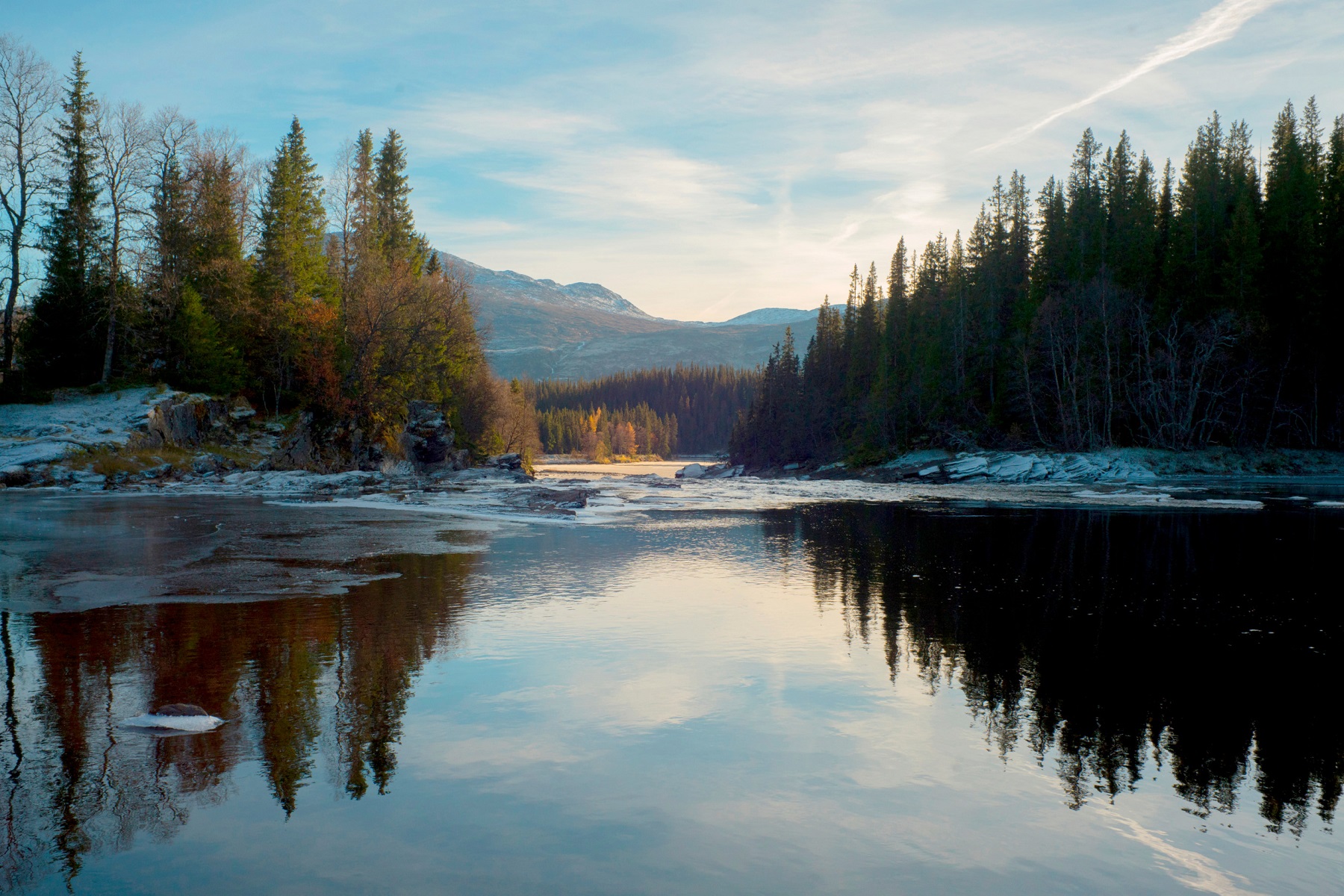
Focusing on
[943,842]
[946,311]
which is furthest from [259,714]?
[946,311]

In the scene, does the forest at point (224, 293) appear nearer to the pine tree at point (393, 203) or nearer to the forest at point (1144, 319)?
the pine tree at point (393, 203)

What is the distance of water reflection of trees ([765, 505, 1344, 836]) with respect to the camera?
7074 mm

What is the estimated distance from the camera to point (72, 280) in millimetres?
43531

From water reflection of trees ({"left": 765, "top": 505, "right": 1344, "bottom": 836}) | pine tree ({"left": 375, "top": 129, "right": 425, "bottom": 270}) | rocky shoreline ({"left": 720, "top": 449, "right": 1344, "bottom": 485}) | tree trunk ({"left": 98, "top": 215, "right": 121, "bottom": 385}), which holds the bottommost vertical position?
water reflection of trees ({"left": 765, "top": 505, "right": 1344, "bottom": 836})

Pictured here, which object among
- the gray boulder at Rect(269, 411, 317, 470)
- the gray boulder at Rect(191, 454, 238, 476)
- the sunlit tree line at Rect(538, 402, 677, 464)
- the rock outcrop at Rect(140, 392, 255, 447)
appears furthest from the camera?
the sunlit tree line at Rect(538, 402, 677, 464)

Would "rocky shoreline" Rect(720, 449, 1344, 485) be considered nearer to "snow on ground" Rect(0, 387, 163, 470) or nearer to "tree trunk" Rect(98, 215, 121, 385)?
"snow on ground" Rect(0, 387, 163, 470)

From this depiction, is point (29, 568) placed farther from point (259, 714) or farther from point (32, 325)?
point (32, 325)

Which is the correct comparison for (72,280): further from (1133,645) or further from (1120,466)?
(1120,466)

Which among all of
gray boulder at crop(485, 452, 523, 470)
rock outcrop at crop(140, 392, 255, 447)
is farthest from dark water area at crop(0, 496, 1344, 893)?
gray boulder at crop(485, 452, 523, 470)

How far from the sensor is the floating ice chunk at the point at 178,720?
7.10 metres

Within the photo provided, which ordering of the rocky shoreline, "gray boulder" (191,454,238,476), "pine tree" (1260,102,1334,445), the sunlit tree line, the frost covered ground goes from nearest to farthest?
the frost covered ground → "gray boulder" (191,454,238,476) → the rocky shoreline → "pine tree" (1260,102,1334,445) → the sunlit tree line

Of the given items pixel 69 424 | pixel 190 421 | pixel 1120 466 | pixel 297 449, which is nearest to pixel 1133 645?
pixel 190 421

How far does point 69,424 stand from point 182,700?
38.8 metres

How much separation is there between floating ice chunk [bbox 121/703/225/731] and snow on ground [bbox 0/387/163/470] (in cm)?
3511
